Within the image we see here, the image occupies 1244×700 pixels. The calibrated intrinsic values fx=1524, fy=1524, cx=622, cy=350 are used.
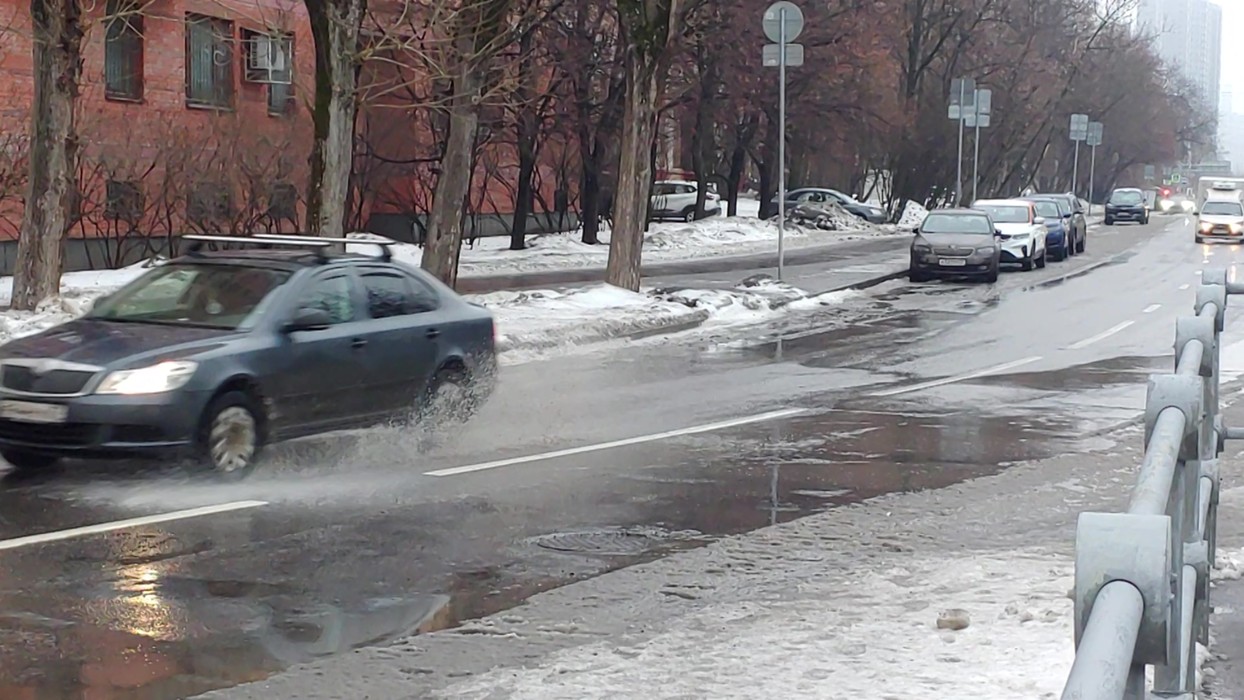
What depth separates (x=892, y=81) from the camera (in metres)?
50.9

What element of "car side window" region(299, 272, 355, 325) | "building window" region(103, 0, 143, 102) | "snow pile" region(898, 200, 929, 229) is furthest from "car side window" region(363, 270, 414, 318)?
"snow pile" region(898, 200, 929, 229)

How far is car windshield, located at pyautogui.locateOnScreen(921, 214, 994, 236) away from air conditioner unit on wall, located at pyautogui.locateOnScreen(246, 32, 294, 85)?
45.0ft

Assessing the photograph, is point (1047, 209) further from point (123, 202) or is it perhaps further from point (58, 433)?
point (58, 433)

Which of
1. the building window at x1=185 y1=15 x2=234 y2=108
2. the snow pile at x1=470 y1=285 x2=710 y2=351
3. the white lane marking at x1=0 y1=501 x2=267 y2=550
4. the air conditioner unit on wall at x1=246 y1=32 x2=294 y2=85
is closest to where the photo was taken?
the white lane marking at x1=0 y1=501 x2=267 y2=550

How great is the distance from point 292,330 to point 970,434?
17.9ft

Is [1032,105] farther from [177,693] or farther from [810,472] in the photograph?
[177,693]

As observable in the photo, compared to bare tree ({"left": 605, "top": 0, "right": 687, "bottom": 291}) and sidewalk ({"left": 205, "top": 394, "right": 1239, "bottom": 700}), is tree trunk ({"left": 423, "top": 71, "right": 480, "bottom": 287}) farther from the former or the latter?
sidewalk ({"left": 205, "top": 394, "right": 1239, "bottom": 700})

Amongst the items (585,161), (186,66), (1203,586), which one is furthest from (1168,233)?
(1203,586)

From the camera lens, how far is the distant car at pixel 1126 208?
216 ft

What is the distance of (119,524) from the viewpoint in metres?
8.23

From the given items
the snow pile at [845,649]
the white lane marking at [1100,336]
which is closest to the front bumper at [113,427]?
the snow pile at [845,649]

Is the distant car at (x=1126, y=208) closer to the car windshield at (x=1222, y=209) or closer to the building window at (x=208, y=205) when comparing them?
the car windshield at (x=1222, y=209)

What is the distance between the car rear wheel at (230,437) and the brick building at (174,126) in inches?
574

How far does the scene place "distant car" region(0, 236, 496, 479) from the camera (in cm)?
909
